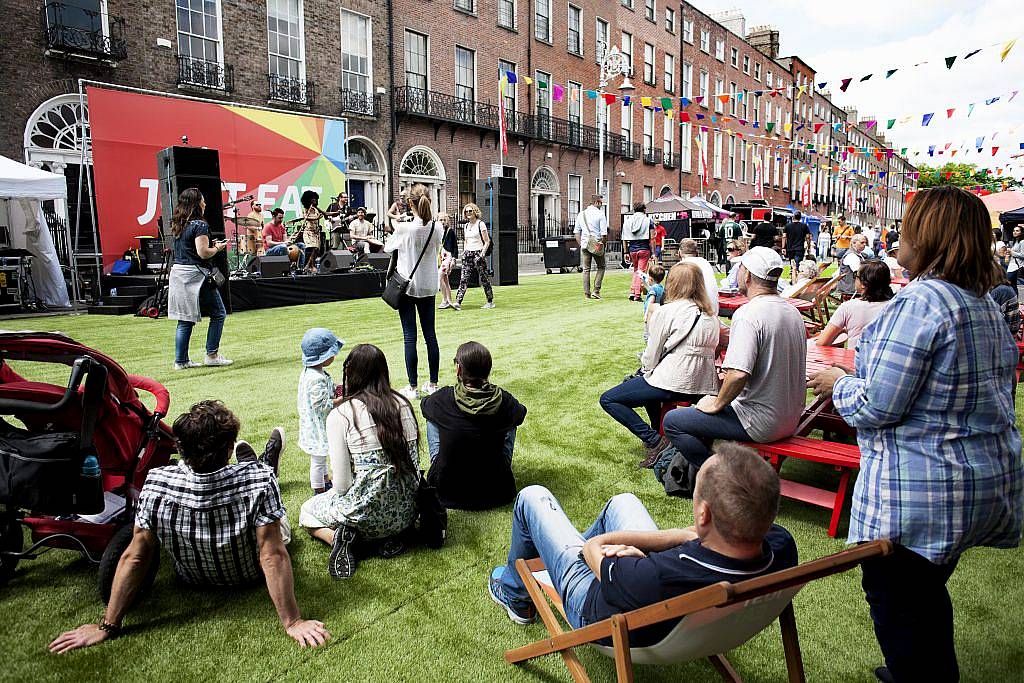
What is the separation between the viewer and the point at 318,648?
2.54m

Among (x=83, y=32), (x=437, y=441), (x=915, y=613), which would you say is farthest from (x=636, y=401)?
(x=83, y=32)

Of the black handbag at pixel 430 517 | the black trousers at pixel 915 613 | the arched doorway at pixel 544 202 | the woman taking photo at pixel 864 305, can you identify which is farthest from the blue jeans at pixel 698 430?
the arched doorway at pixel 544 202

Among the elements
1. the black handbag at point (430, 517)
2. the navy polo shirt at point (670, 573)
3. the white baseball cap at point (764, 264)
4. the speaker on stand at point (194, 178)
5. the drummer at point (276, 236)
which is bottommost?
the black handbag at point (430, 517)

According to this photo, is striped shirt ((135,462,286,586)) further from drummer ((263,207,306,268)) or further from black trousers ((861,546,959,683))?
drummer ((263,207,306,268))

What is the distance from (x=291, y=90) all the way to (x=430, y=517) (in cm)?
1711

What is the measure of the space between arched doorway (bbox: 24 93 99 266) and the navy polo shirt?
46.9 ft

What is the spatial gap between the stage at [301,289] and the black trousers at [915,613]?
424 inches

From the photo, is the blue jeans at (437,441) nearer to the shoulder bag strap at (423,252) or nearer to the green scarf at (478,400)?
the green scarf at (478,400)

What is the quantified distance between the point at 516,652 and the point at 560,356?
18.4 ft

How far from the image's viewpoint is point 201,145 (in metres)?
15.3

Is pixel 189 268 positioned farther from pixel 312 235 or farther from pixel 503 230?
pixel 503 230

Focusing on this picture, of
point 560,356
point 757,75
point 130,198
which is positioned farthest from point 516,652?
point 757,75

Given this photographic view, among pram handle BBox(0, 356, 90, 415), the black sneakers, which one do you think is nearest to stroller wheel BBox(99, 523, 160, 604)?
pram handle BBox(0, 356, 90, 415)

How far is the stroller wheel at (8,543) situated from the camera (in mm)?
2854
